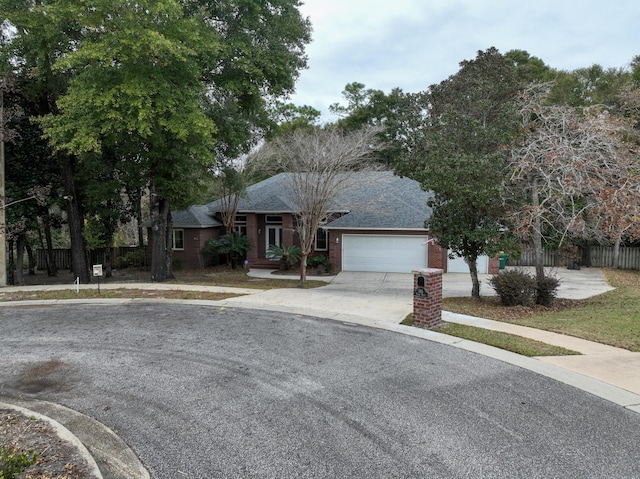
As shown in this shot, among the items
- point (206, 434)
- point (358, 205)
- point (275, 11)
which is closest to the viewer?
point (206, 434)

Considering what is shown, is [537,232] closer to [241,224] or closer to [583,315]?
[583,315]

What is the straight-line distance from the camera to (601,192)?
9555 mm

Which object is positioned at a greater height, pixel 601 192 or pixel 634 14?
pixel 634 14

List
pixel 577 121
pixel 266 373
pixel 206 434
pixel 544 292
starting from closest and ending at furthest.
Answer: pixel 206 434
pixel 266 373
pixel 577 121
pixel 544 292

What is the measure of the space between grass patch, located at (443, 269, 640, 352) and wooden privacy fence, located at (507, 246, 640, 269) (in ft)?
33.8

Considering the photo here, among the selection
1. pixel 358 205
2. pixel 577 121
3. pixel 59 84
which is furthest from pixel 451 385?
pixel 59 84

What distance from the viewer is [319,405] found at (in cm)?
504

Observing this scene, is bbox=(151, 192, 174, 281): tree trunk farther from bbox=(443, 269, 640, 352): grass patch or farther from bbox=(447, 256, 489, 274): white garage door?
bbox=(447, 256, 489, 274): white garage door

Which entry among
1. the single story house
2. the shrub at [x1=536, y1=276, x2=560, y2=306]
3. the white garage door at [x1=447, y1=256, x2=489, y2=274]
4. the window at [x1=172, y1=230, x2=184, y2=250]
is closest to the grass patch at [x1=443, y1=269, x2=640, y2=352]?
the shrub at [x1=536, y1=276, x2=560, y2=306]

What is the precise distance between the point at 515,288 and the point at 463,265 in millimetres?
9884

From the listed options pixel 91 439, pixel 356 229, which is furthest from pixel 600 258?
pixel 91 439

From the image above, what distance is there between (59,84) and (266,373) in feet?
52.3

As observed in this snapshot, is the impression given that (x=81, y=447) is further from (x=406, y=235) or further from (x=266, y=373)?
(x=406, y=235)

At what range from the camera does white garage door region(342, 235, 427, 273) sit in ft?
68.5
